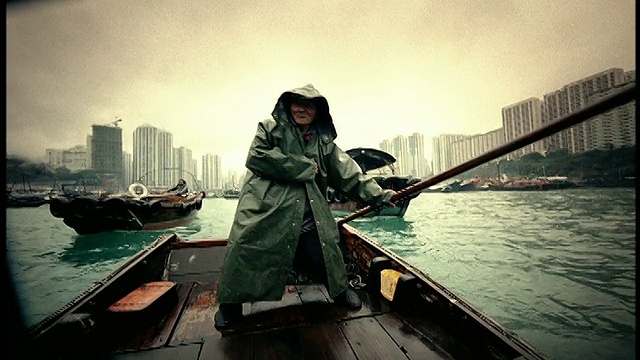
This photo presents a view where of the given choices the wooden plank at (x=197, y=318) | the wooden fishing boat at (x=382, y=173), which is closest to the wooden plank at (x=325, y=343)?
the wooden plank at (x=197, y=318)

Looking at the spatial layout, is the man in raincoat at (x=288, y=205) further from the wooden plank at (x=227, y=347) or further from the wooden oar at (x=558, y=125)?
the wooden oar at (x=558, y=125)

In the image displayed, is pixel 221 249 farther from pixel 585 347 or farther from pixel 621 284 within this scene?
pixel 621 284

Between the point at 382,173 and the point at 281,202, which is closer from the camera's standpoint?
the point at 281,202

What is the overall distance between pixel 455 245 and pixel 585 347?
27.5 ft

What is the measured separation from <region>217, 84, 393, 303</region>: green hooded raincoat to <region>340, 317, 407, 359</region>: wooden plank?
30 cm

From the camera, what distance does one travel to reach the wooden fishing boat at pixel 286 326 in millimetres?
1725

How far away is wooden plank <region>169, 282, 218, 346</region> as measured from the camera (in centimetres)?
205

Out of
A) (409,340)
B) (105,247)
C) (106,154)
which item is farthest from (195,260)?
(106,154)

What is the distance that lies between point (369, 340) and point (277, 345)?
2.26ft

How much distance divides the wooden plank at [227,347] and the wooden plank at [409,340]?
42.3 inches

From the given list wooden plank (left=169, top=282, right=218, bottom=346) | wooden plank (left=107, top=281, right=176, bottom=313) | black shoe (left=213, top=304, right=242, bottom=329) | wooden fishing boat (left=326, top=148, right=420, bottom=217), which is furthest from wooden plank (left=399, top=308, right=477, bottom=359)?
wooden fishing boat (left=326, top=148, right=420, bottom=217)

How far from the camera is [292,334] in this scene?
2.01 m

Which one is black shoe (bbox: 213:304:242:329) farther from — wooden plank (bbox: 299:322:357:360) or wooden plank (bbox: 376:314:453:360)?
wooden plank (bbox: 376:314:453:360)

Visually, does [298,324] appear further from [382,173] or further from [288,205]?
[382,173]
